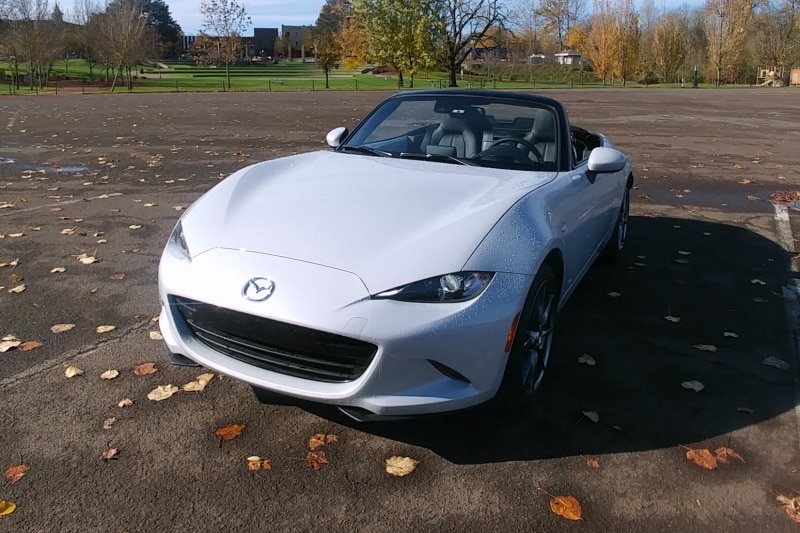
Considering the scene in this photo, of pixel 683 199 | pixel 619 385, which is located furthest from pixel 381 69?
pixel 619 385

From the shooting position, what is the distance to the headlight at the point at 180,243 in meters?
3.17

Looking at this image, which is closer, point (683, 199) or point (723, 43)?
point (683, 199)

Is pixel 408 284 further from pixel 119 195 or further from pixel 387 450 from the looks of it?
pixel 119 195

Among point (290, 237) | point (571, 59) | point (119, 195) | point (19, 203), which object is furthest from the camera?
point (571, 59)

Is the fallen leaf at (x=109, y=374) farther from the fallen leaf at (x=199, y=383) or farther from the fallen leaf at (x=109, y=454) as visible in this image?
the fallen leaf at (x=109, y=454)

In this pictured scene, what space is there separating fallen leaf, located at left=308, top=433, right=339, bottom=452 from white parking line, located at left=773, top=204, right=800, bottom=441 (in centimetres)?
224

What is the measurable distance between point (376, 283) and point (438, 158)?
67.8 inches

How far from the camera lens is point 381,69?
8700 centimetres

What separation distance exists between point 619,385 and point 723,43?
80.5 metres

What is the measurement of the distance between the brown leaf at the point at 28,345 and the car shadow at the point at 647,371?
184cm

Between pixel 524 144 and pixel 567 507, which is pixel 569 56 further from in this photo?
pixel 567 507

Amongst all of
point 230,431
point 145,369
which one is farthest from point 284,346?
point 145,369

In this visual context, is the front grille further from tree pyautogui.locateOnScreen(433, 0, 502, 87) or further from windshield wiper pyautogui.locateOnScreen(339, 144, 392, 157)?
tree pyautogui.locateOnScreen(433, 0, 502, 87)

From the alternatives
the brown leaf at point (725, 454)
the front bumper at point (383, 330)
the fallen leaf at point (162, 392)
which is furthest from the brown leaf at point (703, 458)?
the fallen leaf at point (162, 392)
